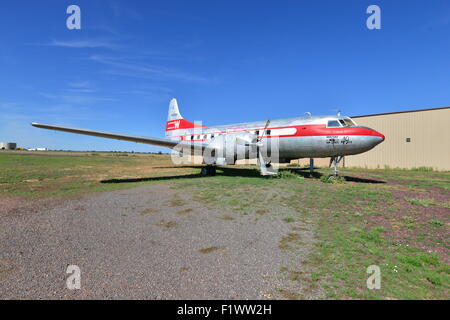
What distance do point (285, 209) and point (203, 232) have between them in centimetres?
336

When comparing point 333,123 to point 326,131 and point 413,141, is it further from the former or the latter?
point 413,141

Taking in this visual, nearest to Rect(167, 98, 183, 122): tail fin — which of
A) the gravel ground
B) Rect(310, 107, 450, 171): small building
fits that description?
the gravel ground

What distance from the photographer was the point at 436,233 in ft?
16.7

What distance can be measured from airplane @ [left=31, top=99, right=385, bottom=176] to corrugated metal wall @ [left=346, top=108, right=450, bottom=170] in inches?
691

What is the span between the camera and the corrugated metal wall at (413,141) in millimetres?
23734

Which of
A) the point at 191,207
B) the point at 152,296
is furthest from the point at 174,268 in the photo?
the point at 191,207

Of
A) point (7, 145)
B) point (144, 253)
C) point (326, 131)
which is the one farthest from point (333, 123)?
point (7, 145)

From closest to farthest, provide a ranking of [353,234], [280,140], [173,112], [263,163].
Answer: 1. [353,234]
2. [280,140]
3. [263,163]
4. [173,112]

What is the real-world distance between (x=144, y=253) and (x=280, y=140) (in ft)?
42.0

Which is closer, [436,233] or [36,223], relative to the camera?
[436,233]

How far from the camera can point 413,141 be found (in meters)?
25.2

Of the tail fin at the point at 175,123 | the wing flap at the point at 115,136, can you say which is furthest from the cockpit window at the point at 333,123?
the tail fin at the point at 175,123
